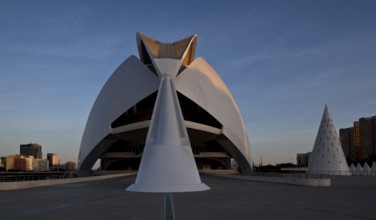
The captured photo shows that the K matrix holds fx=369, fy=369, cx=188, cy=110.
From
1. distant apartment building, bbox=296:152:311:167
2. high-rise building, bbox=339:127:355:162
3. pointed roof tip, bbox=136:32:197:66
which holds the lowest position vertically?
distant apartment building, bbox=296:152:311:167

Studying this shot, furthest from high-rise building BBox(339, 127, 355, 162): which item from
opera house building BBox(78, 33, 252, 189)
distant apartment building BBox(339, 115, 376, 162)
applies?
opera house building BBox(78, 33, 252, 189)

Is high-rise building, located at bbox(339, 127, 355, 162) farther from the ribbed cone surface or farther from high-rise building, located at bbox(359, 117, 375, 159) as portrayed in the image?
the ribbed cone surface

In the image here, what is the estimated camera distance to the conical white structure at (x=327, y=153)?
105 feet

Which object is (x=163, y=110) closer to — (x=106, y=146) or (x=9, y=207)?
(x=9, y=207)

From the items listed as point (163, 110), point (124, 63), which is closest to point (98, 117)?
point (124, 63)

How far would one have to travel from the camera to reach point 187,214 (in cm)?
855

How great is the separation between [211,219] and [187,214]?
0.82m

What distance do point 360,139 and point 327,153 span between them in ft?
309

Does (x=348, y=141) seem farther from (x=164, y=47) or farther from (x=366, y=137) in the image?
(x=164, y=47)

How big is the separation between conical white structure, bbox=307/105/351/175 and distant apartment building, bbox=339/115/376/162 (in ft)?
251

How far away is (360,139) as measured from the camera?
116688mm

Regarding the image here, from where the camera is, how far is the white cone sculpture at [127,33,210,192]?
1523 centimetres

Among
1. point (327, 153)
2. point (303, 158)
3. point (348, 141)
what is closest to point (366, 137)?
point (348, 141)

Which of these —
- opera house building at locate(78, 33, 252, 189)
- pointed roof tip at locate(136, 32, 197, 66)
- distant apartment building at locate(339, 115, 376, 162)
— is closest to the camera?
pointed roof tip at locate(136, 32, 197, 66)
